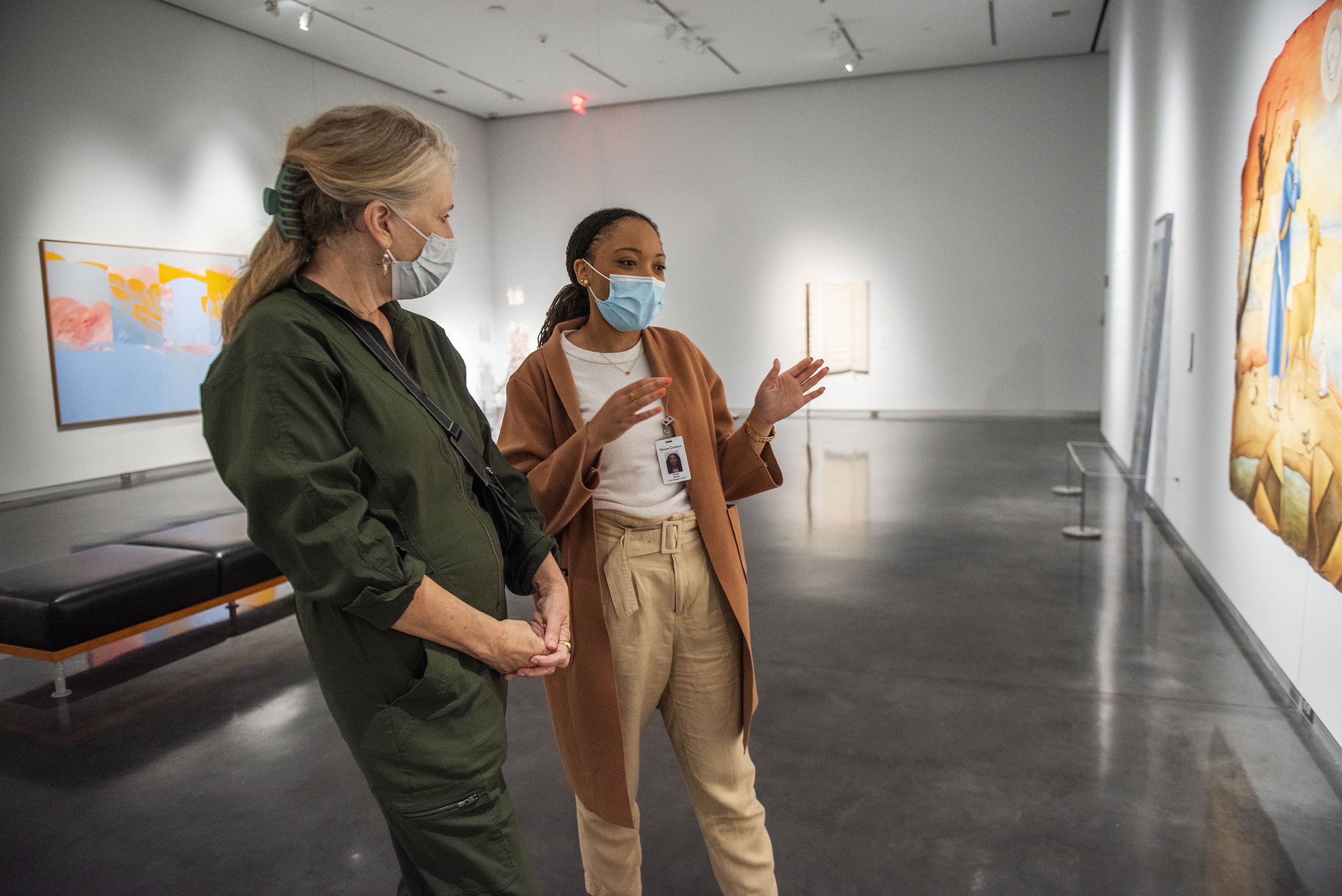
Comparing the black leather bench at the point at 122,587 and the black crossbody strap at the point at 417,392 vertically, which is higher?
the black crossbody strap at the point at 417,392

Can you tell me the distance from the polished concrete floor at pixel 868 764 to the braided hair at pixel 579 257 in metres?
1.51

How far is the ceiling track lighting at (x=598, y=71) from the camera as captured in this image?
525 inches

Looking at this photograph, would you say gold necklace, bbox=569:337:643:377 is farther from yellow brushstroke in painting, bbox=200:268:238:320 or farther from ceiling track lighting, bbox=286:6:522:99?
ceiling track lighting, bbox=286:6:522:99

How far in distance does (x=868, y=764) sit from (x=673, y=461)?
1.68 m

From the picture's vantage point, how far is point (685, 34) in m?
12.3

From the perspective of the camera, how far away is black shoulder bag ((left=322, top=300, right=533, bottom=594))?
133 centimetres

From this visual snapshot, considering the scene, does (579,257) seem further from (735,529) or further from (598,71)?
(598,71)

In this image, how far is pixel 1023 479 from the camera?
8656mm

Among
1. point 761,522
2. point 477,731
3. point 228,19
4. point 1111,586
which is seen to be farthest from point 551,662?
point 228,19

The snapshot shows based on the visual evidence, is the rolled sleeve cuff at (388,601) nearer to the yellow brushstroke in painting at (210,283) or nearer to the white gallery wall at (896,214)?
the yellow brushstroke in painting at (210,283)

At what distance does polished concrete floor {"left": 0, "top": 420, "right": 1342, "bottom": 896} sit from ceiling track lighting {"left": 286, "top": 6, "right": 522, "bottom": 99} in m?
8.88

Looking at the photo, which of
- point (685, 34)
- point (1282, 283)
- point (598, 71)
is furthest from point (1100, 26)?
point (1282, 283)

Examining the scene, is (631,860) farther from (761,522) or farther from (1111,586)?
(761,522)

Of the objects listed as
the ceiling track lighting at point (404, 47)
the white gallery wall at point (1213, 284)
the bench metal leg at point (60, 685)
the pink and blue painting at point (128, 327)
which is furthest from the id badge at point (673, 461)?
the ceiling track lighting at point (404, 47)
